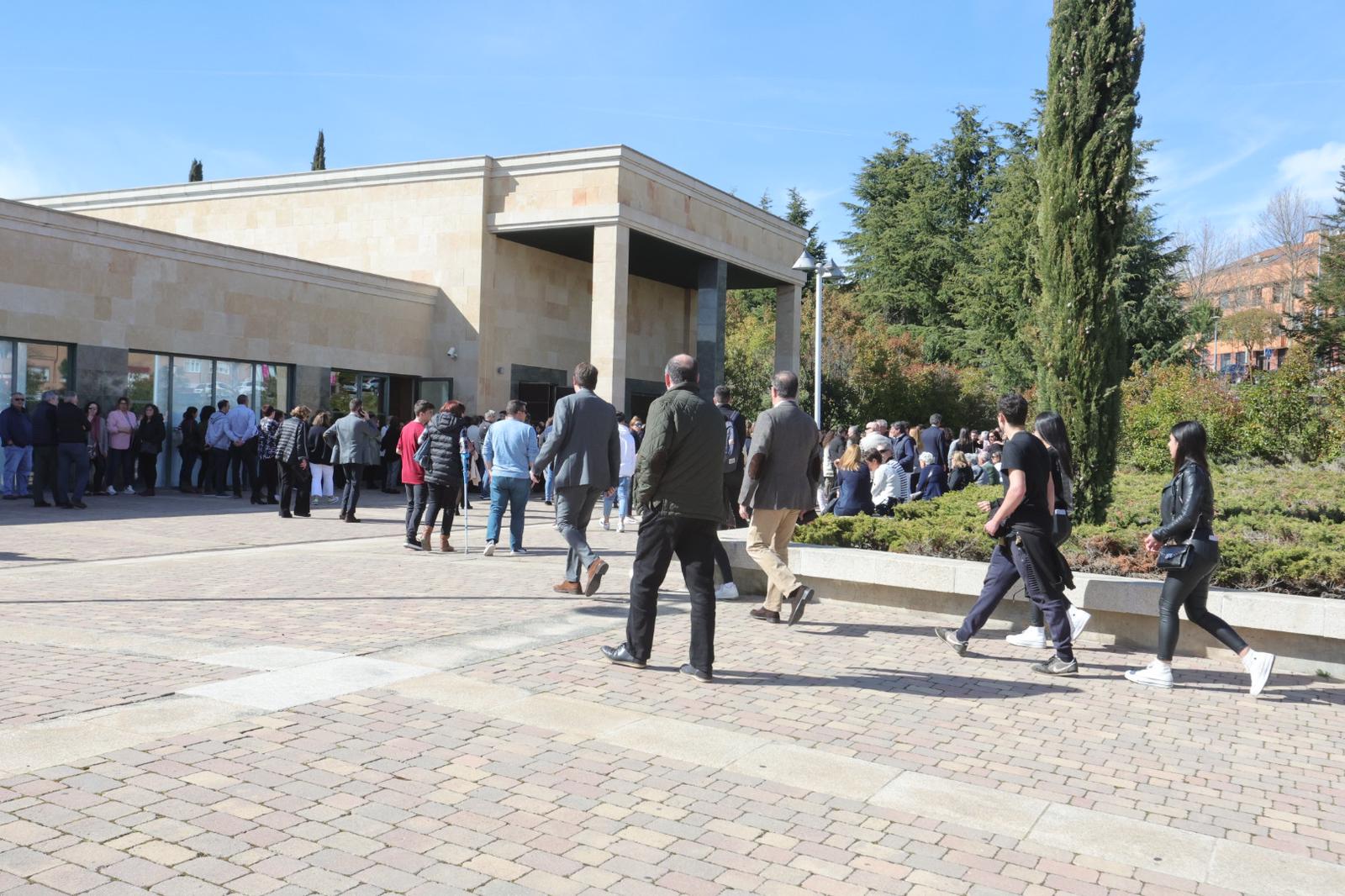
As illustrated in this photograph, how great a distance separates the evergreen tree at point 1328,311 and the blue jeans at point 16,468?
41529 mm

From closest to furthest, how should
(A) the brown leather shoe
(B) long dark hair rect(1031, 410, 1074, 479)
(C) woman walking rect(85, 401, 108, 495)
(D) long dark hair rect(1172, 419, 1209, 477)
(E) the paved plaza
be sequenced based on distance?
1. (E) the paved plaza
2. (D) long dark hair rect(1172, 419, 1209, 477)
3. (B) long dark hair rect(1031, 410, 1074, 479)
4. (A) the brown leather shoe
5. (C) woman walking rect(85, 401, 108, 495)

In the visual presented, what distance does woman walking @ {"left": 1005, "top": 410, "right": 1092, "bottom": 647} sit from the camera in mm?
Answer: 7562

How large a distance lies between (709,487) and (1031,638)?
10.1ft

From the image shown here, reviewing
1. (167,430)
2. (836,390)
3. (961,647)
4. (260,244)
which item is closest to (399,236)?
(260,244)

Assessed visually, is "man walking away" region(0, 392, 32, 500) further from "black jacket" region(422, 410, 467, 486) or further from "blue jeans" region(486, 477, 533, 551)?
"blue jeans" region(486, 477, 533, 551)

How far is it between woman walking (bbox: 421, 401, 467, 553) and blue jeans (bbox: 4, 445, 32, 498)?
358 inches

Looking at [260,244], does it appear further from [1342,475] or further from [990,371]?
[990,371]

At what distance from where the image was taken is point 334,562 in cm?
1155

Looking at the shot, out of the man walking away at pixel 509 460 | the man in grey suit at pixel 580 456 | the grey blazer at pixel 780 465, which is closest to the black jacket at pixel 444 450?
the man walking away at pixel 509 460

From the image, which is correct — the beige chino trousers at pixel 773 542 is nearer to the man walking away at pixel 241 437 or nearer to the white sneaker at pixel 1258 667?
the white sneaker at pixel 1258 667

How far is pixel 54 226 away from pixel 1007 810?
19.7m

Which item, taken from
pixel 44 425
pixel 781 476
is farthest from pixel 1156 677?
pixel 44 425

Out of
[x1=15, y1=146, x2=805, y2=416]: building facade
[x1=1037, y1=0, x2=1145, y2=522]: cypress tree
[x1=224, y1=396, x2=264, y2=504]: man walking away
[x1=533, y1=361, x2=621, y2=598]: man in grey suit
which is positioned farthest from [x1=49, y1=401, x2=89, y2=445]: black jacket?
[x1=1037, y1=0, x2=1145, y2=522]: cypress tree

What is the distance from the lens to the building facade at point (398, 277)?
789 inches
